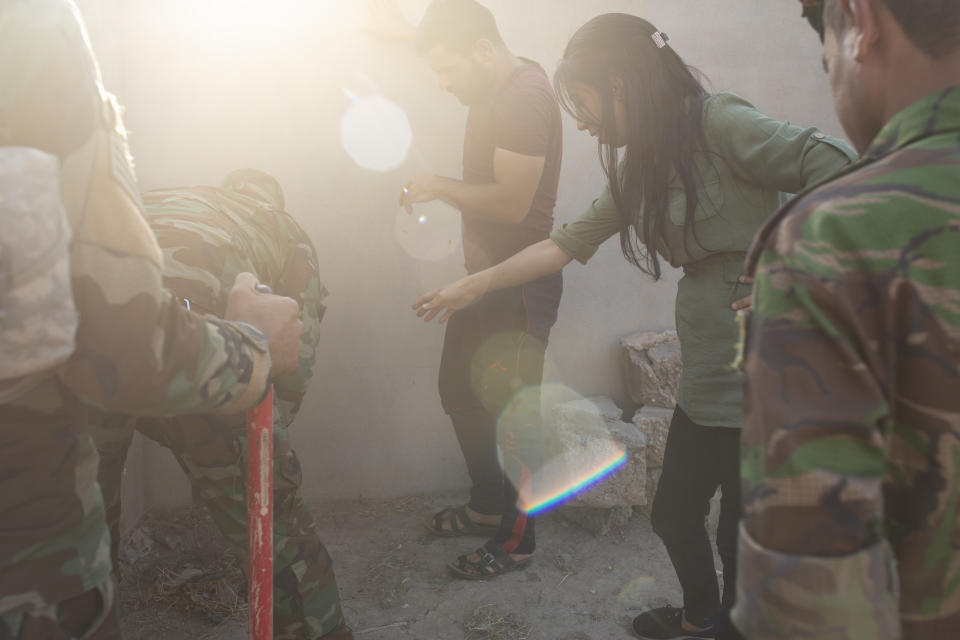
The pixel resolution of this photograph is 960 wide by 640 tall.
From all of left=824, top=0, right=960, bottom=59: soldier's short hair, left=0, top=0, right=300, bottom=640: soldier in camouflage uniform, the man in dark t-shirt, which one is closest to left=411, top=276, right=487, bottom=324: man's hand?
the man in dark t-shirt

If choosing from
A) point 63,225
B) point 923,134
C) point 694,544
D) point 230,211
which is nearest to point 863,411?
point 923,134

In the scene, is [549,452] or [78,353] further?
[549,452]

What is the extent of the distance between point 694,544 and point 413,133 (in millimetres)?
2351

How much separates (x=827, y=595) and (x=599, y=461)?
2.74 metres

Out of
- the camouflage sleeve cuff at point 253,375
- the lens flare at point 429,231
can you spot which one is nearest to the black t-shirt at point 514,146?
the lens flare at point 429,231

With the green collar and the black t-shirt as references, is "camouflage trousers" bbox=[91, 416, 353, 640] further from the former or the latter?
the green collar

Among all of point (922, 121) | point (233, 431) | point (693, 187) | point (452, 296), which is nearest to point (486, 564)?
point (452, 296)

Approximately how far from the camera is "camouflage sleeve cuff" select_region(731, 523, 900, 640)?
Result: 70 centimetres

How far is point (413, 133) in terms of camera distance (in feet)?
11.4

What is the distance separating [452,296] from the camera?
2.37 metres

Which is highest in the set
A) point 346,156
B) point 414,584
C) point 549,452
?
point 346,156

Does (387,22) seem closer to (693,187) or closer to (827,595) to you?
(693,187)

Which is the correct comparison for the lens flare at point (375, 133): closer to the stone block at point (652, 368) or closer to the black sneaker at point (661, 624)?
the stone block at point (652, 368)

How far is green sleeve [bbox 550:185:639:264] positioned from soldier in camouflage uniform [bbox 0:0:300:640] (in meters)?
1.36
